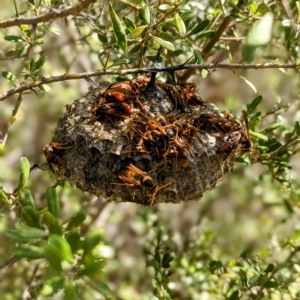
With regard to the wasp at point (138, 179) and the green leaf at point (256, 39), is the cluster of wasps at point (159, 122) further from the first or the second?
the green leaf at point (256, 39)

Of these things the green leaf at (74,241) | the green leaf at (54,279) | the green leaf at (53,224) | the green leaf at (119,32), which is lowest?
the green leaf at (54,279)

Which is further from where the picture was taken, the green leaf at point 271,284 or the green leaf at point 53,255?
the green leaf at point 271,284

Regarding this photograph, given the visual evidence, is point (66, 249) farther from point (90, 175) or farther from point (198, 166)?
point (198, 166)

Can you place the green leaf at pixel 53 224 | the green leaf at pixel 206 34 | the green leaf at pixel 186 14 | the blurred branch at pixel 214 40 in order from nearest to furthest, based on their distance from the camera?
1. the green leaf at pixel 53 224
2. the green leaf at pixel 186 14
3. the green leaf at pixel 206 34
4. the blurred branch at pixel 214 40

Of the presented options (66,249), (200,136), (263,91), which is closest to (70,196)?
(200,136)

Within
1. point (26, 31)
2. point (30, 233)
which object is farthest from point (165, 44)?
point (30, 233)

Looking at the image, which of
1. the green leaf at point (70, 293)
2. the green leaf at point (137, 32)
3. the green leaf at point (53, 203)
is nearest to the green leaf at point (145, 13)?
the green leaf at point (137, 32)

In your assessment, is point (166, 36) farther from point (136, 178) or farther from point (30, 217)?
point (30, 217)
